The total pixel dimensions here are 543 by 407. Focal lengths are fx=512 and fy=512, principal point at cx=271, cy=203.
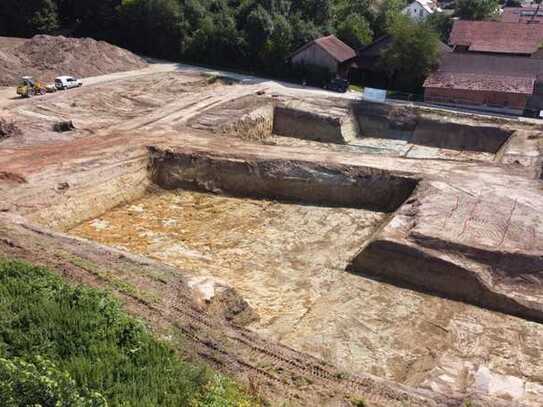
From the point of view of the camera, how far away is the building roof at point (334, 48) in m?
37.2

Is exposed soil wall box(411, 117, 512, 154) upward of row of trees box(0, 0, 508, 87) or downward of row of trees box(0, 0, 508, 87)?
downward

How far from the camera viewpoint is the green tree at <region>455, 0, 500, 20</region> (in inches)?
1865

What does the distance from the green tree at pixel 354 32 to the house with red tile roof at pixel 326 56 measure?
9.41 ft

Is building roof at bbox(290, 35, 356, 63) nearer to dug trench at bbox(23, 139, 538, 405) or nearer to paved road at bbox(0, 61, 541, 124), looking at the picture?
paved road at bbox(0, 61, 541, 124)

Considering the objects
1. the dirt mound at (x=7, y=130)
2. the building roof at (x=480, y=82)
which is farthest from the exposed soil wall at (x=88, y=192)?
the building roof at (x=480, y=82)

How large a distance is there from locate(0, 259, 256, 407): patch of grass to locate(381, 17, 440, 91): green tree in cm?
2974

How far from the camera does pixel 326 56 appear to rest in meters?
37.3

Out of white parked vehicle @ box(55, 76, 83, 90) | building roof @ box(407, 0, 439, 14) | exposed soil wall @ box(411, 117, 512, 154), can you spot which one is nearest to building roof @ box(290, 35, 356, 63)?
exposed soil wall @ box(411, 117, 512, 154)

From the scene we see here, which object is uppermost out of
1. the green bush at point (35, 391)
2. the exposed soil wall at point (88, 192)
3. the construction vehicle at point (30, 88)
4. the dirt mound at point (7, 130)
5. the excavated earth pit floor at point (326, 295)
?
the construction vehicle at point (30, 88)

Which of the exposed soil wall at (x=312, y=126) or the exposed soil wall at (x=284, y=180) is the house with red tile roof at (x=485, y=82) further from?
the exposed soil wall at (x=284, y=180)

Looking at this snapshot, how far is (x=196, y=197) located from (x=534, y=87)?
23898 millimetres

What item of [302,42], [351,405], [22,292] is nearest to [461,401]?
[351,405]

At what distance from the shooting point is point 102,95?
104ft

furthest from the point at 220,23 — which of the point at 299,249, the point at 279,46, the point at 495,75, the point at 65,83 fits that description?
the point at 299,249
